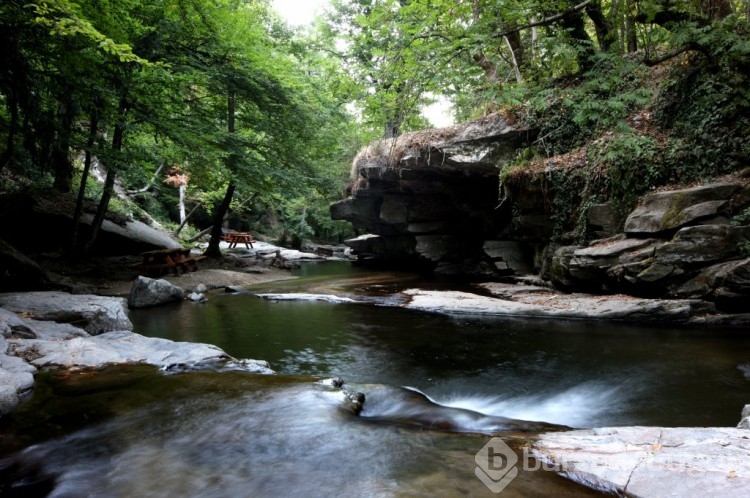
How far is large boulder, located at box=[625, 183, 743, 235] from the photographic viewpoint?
800cm

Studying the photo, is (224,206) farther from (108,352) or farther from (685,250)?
(685,250)

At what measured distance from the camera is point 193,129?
12.1 m

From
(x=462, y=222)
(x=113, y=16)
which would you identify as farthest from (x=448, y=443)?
(x=462, y=222)

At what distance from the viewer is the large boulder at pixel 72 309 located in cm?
637

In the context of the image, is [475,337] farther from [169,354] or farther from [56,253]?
[56,253]

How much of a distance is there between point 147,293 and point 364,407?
27.1 feet

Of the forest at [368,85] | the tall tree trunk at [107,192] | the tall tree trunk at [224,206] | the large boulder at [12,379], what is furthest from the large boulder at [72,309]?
the tall tree trunk at [224,206]

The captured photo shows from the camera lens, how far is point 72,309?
6559 mm

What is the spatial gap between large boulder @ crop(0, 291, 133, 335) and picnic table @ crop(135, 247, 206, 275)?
6.50 metres

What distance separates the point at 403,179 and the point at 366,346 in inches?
415

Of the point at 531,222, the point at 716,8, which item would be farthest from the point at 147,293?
the point at 716,8

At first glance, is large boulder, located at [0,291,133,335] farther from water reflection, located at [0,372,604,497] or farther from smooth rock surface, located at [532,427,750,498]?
smooth rock surface, located at [532,427,750,498]

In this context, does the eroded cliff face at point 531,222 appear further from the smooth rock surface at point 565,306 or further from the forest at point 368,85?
the forest at point 368,85

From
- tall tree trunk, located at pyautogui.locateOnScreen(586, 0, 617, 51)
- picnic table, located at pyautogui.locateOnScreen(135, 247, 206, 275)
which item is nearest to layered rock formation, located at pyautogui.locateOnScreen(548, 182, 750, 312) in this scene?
tall tree trunk, located at pyautogui.locateOnScreen(586, 0, 617, 51)
